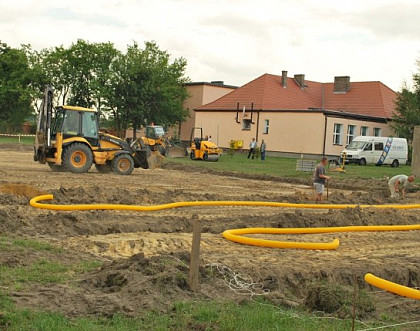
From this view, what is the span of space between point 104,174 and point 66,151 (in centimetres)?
192

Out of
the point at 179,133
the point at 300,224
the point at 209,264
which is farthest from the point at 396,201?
the point at 179,133

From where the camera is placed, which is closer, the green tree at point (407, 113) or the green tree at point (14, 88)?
the green tree at point (407, 113)

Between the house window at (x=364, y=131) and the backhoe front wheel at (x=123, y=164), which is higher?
the house window at (x=364, y=131)

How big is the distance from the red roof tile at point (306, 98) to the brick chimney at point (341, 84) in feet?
1.27

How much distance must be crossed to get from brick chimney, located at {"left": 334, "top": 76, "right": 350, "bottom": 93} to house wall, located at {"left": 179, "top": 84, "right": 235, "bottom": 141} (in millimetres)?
12552

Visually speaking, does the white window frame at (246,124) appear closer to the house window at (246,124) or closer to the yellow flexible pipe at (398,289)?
the house window at (246,124)

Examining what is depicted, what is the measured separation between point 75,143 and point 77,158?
2.09 ft

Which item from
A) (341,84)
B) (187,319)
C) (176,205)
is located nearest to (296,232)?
(176,205)

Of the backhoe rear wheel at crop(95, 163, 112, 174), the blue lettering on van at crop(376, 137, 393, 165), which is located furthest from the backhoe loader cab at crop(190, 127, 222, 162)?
the backhoe rear wheel at crop(95, 163, 112, 174)

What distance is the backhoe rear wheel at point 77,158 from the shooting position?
79.5 ft

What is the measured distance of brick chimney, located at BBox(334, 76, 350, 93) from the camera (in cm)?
5519

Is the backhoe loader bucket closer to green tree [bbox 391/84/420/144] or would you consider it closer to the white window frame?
the white window frame

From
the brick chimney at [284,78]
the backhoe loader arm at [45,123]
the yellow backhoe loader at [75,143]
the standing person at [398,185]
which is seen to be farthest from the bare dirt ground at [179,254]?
the brick chimney at [284,78]

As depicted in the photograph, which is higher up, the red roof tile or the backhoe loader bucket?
the red roof tile
